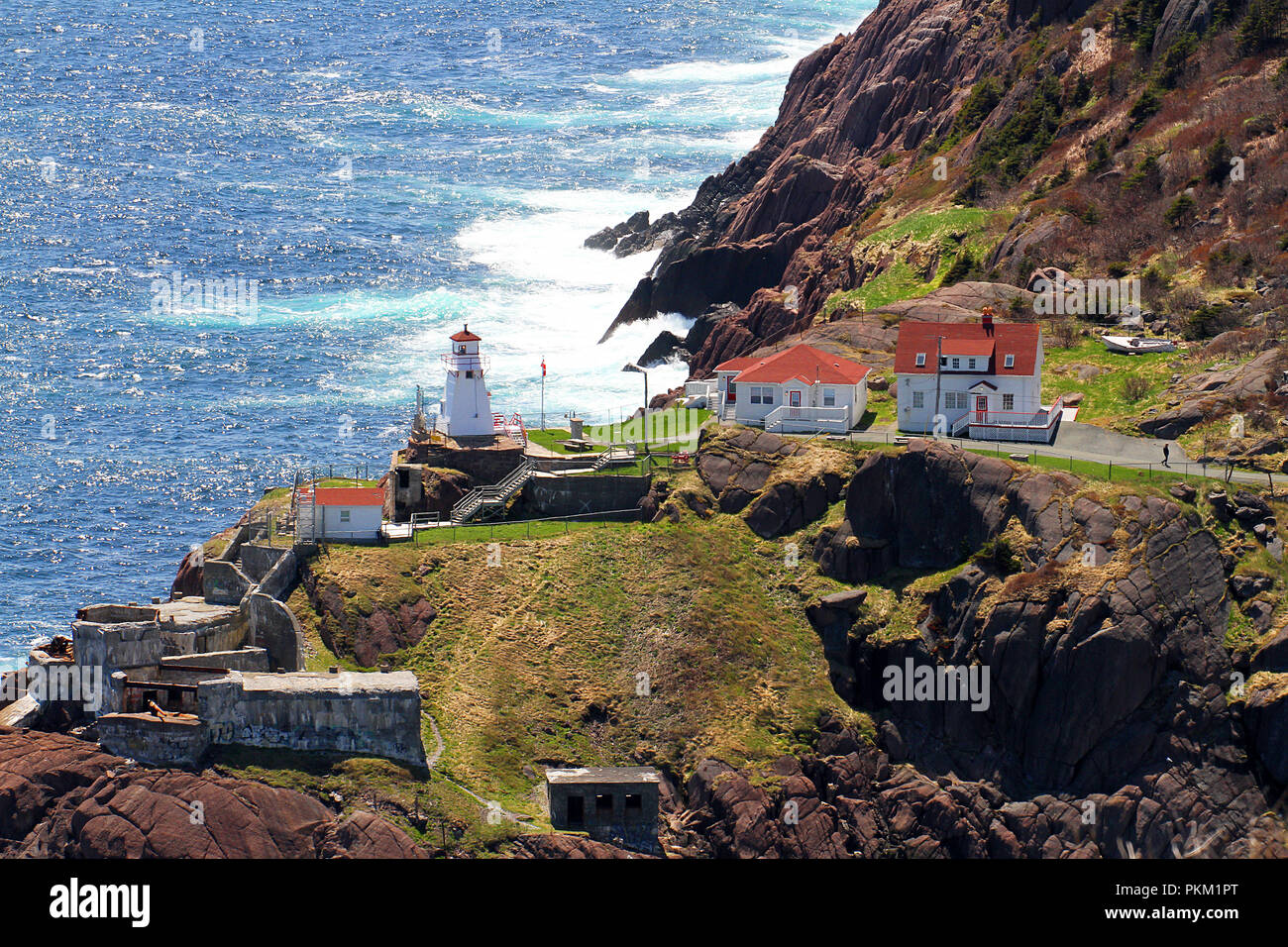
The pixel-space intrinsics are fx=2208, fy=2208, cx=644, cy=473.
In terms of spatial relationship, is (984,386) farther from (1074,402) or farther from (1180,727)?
(1180,727)

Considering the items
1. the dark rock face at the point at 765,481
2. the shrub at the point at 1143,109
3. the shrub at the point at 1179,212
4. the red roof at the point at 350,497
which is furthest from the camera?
the shrub at the point at 1143,109

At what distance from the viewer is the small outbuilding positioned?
90.6 metres

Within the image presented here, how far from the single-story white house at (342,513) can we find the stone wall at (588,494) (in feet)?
30.3

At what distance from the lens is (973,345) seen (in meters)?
112

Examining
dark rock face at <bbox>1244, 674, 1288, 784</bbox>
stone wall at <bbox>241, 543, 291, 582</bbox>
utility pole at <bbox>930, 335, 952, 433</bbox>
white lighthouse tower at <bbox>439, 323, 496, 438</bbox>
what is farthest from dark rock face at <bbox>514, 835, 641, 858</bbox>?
utility pole at <bbox>930, 335, 952, 433</bbox>

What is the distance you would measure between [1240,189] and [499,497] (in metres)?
51.6

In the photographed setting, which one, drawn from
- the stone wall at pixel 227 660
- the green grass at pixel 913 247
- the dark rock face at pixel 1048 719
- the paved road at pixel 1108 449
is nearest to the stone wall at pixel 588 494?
the paved road at pixel 1108 449

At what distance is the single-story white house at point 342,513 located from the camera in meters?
105

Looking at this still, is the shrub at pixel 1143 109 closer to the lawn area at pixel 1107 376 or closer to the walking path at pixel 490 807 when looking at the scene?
the lawn area at pixel 1107 376

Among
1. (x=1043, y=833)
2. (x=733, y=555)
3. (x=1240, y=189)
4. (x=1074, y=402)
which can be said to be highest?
(x=1240, y=189)

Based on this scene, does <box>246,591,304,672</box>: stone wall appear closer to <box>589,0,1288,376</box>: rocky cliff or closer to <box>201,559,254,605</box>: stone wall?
<box>201,559,254,605</box>: stone wall

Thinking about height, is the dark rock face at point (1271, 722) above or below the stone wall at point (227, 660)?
below

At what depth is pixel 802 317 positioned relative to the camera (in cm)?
13938

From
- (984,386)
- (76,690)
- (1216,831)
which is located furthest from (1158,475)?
(76,690)
